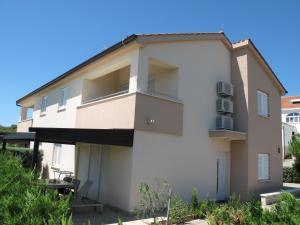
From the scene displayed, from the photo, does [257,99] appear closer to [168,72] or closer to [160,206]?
[168,72]

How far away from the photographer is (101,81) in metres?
18.5

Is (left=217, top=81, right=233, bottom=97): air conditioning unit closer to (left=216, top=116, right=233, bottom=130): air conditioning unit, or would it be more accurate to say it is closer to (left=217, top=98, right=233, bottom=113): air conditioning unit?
(left=217, top=98, right=233, bottom=113): air conditioning unit

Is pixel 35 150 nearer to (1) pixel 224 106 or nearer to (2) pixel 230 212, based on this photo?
(2) pixel 230 212

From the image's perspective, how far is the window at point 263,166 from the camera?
18358 millimetres

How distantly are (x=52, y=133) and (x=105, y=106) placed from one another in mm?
3692

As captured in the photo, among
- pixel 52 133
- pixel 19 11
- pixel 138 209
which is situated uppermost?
pixel 19 11

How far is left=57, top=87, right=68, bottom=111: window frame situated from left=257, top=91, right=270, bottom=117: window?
43.5ft

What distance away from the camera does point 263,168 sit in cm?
1877

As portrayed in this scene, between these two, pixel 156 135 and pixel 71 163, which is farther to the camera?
pixel 71 163

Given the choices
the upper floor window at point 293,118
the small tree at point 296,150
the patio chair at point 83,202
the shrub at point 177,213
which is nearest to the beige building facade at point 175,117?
the patio chair at point 83,202

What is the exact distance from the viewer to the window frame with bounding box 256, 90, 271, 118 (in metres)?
19.0

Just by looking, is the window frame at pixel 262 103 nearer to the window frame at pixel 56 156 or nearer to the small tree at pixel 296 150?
the small tree at pixel 296 150

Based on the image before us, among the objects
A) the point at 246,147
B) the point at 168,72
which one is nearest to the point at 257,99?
the point at 246,147

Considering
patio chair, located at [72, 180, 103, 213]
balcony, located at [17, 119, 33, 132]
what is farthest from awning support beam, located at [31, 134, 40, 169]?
balcony, located at [17, 119, 33, 132]
